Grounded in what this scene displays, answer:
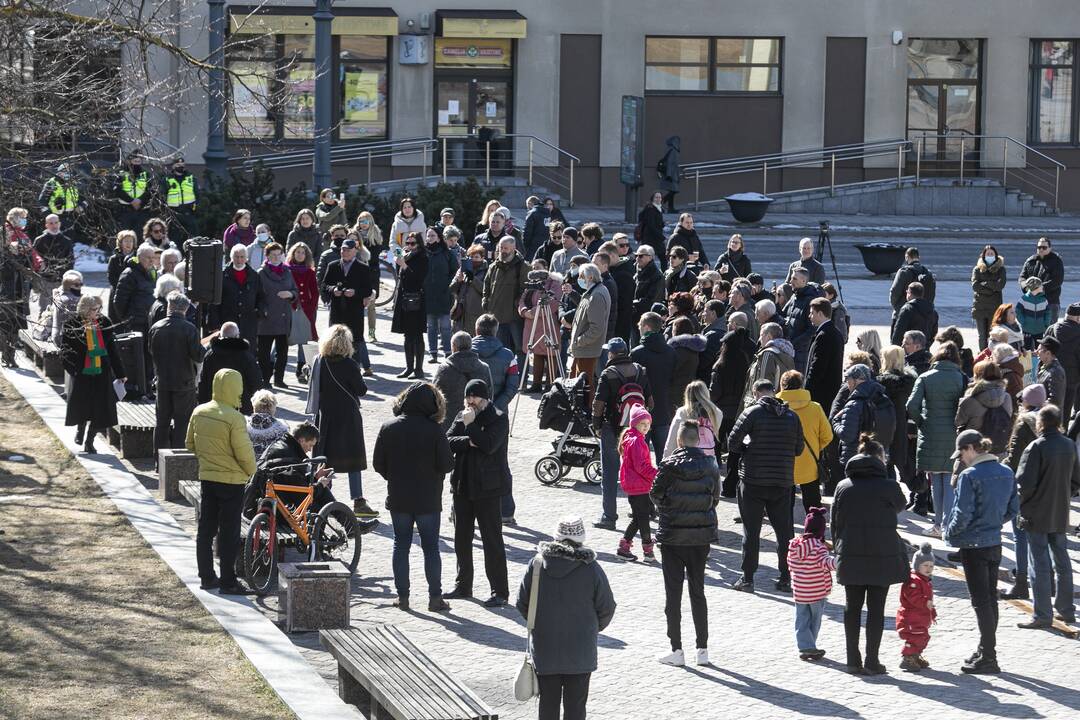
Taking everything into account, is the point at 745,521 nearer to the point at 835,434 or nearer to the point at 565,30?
the point at 835,434

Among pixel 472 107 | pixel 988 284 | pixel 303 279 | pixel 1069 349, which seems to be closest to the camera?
pixel 1069 349

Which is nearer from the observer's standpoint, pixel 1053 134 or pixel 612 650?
pixel 612 650

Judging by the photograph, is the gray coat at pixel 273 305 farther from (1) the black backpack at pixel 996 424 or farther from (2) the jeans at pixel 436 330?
(1) the black backpack at pixel 996 424

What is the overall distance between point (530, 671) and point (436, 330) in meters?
13.3

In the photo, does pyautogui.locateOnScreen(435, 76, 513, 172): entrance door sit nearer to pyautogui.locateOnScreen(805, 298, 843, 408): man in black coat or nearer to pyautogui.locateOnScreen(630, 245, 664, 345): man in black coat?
pyautogui.locateOnScreen(630, 245, 664, 345): man in black coat

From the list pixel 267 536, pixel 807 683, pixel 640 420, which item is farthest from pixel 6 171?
pixel 807 683

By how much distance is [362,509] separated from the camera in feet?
49.8

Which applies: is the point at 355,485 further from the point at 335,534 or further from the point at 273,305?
the point at 273,305

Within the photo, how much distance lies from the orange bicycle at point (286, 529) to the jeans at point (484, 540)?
0.85 meters

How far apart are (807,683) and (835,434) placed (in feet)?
14.1

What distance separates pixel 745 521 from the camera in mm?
13461

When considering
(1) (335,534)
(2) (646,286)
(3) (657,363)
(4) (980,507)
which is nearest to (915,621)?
(4) (980,507)

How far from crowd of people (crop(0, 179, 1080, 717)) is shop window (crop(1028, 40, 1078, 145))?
23.1 metres

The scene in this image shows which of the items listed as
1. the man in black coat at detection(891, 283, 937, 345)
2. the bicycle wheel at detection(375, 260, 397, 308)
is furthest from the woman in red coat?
the man in black coat at detection(891, 283, 937, 345)
